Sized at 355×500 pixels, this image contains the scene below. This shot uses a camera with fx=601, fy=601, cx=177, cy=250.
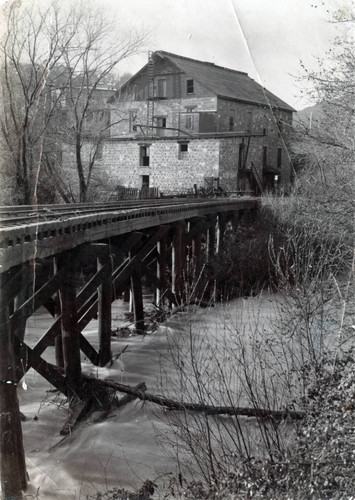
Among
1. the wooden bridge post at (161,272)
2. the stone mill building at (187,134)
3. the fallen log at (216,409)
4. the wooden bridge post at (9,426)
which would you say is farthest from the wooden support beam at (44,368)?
the stone mill building at (187,134)

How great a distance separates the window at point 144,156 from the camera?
30.3m

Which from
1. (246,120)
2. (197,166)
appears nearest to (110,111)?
(197,166)

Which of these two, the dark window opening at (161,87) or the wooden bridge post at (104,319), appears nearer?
the wooden bridge post at (104,319)

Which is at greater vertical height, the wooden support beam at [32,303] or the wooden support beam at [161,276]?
the wooden support beam at [32,303]

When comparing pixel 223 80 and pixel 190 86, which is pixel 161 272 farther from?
pixel 223 80

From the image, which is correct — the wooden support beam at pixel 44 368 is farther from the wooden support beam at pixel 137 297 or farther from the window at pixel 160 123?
the window at pixel 160 123

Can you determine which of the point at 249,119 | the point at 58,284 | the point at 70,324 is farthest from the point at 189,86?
the point at 58,284

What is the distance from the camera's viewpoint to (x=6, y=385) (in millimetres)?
5781

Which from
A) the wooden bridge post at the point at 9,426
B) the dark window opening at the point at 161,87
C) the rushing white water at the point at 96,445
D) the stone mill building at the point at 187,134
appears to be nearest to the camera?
the wooden bridge post at the point at 9,426

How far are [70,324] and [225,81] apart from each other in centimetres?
2513

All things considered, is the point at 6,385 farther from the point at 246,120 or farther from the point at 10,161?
the point at 246,120

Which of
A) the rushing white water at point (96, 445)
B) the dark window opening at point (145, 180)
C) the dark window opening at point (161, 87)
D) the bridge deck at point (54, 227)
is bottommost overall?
the rushing white water at point (96, 445)

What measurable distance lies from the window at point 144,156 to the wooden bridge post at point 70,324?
22899mm

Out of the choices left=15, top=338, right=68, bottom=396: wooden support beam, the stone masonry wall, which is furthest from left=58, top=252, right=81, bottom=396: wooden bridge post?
the stone masonry wall
